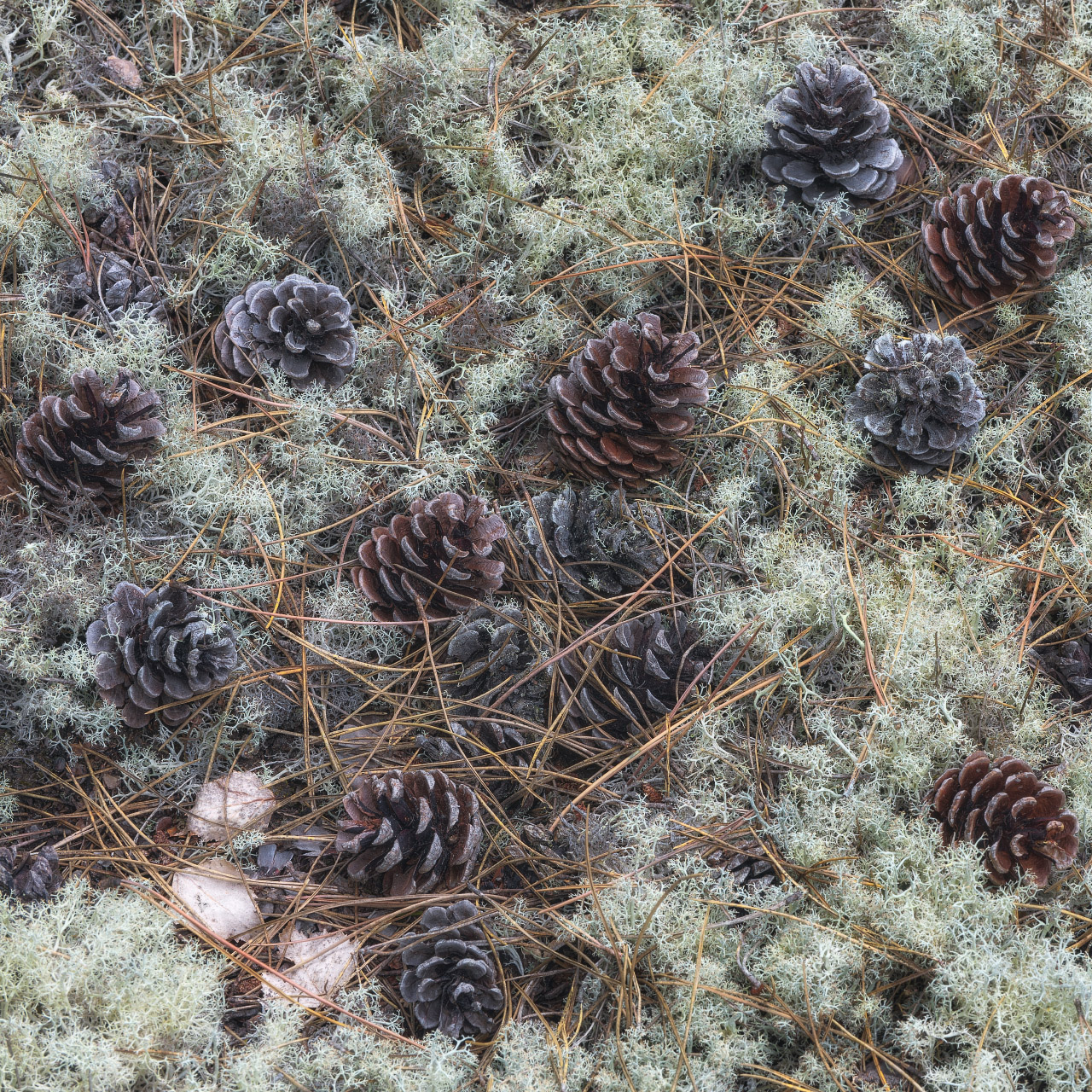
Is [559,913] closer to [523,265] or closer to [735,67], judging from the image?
[523,265]

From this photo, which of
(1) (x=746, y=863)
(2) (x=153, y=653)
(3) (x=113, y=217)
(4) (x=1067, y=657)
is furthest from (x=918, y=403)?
(3) (x=113, y=217)

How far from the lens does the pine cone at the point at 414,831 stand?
187 cm

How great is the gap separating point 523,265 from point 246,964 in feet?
6.18

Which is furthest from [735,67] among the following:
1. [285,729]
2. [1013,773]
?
[285,729]

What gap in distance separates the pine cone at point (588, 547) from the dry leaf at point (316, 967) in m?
0.96

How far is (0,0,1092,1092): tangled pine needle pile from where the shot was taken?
1.80 meters

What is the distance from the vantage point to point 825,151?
8.06 feet

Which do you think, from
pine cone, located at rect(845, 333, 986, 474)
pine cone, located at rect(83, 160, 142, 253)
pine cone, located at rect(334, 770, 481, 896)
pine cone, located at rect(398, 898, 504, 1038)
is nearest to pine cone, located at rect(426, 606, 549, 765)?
pine cone, located at rect(334, 770, 481, 896)

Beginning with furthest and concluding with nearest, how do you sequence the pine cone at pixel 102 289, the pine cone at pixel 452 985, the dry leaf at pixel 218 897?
1. the pine cone at pixel 102 289
2. the dry leaf at pixel 218 897
3. the pine cone at pixel 452 985

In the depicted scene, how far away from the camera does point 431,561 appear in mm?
2080

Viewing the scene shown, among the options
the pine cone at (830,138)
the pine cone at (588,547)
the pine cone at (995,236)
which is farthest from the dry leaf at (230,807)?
the pine cone at (995,236)

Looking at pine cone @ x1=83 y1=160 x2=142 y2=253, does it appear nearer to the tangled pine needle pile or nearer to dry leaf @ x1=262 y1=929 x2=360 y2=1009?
the tangled pine needle pile

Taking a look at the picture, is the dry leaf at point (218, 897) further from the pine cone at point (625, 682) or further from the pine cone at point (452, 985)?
the pine cone at point (625, 682)

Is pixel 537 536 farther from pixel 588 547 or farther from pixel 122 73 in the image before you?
pixel 122 73
